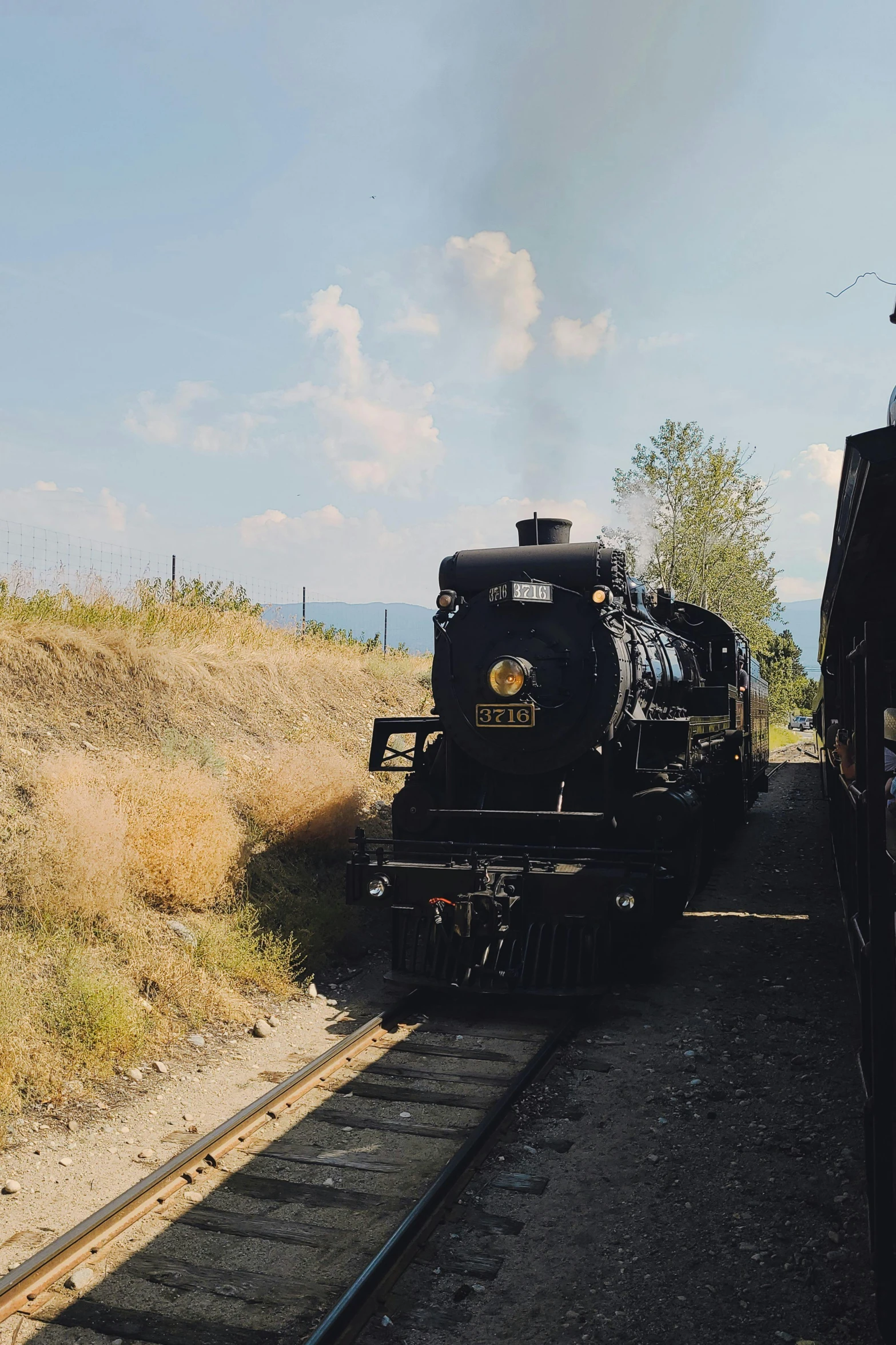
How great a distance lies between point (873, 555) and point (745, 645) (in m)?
10.1

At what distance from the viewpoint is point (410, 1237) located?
3.93 m

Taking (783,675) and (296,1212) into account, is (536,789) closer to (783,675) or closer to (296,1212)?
(296,1212)

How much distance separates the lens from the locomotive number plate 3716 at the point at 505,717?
7.21 m

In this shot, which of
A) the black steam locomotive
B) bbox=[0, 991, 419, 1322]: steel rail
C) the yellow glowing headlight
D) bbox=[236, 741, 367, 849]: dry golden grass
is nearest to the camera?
bbox=[0, 991, 419, 1322]: steel rail

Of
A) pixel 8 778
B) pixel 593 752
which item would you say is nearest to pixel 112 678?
pixel 8 778

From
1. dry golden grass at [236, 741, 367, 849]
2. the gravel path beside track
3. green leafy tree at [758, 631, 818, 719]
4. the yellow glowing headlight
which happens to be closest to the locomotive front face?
the yellow glowing headlight

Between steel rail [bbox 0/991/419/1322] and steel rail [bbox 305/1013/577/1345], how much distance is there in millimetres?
1186

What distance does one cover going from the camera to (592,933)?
6.77 meters

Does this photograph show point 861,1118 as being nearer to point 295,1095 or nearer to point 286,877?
point 295,1095

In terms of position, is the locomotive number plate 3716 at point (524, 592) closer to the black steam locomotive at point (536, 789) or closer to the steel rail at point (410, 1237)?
the black steam locomotive at point (536, 789)

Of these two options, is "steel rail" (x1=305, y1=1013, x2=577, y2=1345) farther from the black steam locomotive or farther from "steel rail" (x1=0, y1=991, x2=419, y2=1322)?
the black steam locomotive

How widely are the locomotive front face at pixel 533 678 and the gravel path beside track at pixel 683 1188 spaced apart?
2140mm

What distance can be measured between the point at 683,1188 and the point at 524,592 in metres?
4.35

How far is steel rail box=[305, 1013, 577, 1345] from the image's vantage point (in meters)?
3.37
